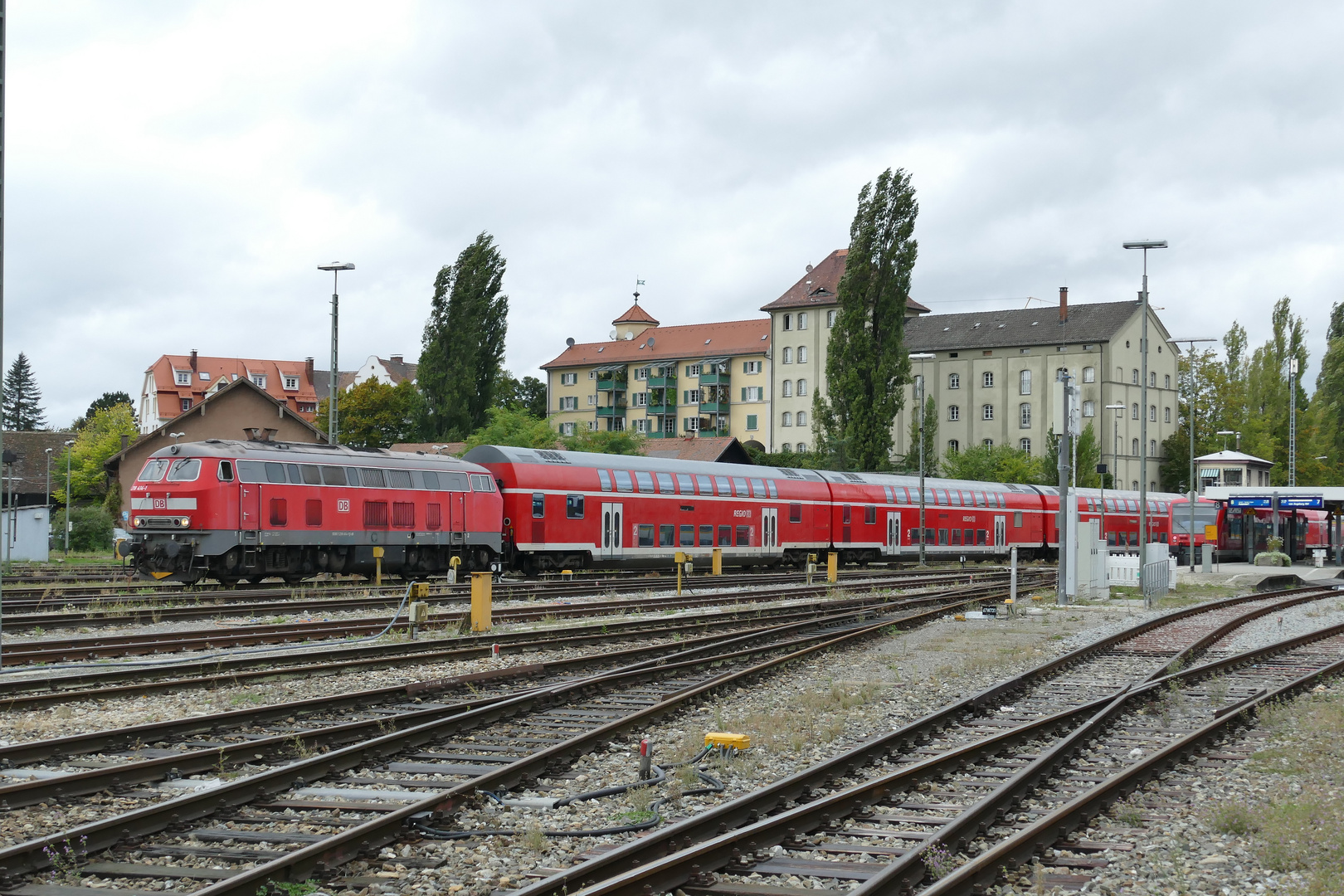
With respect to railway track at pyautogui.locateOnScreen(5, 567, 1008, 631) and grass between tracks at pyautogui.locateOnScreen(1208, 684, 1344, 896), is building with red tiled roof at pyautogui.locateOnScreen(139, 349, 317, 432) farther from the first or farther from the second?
grass between tracks at pyautogui.locateOnScreen(1208, 684, 1344, 896)

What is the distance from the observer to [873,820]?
8023 millimetres

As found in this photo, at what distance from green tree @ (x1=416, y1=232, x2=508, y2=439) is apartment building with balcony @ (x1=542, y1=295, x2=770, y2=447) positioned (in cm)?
3104

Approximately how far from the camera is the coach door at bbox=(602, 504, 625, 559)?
115 ft

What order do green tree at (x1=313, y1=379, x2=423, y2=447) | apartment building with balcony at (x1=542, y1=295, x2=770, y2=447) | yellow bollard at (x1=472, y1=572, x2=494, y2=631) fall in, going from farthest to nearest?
apartment building with balcony at (x1=542, y1=295, x2=770, y2=447), green tree at (x1=313, y1=379, x2=423, y2=447), yellow bollard at (x1=472, y1=572, x2=494, y2=631)

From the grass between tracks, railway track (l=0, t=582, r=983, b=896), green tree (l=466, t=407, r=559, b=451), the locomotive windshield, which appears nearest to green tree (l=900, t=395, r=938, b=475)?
green tree (l=466, t=407, r=559, b=451)

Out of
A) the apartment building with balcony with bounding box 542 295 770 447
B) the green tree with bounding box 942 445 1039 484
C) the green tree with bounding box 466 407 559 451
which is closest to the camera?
the green tree with bounding box 466 407 559 451

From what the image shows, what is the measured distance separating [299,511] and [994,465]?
214ft

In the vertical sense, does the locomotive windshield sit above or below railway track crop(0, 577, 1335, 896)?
above

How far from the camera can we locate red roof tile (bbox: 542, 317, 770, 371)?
113375 millimetres

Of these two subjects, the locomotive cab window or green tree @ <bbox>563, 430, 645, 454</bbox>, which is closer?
the locomotive cab window

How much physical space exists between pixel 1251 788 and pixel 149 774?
313 inches

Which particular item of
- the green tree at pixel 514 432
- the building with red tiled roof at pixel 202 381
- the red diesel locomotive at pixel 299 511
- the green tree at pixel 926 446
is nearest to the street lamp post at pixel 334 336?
the red diesel locomotive at pixel 299 511

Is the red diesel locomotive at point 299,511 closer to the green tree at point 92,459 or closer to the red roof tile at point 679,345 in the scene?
the green tree at point 92,459

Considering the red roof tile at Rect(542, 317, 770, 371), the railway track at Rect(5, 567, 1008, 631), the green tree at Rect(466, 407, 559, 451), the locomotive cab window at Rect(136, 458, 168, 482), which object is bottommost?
the railway track at Rect(5, 567, 1008, 631)
